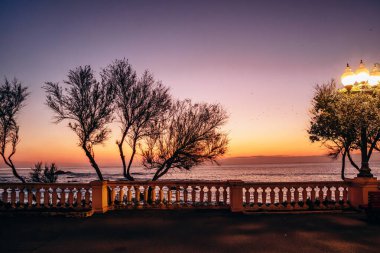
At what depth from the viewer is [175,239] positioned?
9.05 metres

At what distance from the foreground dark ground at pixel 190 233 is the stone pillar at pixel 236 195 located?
15.5 inches

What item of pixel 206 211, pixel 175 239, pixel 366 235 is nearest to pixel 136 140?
pixel 206 211

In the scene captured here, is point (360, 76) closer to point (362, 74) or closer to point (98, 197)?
point (362, 74)

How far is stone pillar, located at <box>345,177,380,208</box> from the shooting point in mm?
12734

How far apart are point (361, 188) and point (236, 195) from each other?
5.00 m

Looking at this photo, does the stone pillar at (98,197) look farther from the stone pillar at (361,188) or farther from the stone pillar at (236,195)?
the stone pillar at (361,188)

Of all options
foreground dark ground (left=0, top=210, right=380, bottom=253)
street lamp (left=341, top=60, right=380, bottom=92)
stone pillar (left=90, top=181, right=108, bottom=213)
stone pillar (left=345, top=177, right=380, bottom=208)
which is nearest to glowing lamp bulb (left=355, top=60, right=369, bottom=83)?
street lamp (left=341, top=60, right=380, bottom=92)

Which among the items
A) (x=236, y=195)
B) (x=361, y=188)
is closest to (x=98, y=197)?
(x=236, y=195)

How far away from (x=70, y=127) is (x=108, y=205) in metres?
9.30

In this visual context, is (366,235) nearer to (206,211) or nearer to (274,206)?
(274,206)

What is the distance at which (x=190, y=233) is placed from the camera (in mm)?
9703

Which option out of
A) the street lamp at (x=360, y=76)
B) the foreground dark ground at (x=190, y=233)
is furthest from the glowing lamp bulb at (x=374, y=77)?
the foreground dark ground at (x=190, y=233)

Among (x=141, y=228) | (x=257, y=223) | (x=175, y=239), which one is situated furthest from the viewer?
(x=257, y=223)

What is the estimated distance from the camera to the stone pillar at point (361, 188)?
1273 cm
